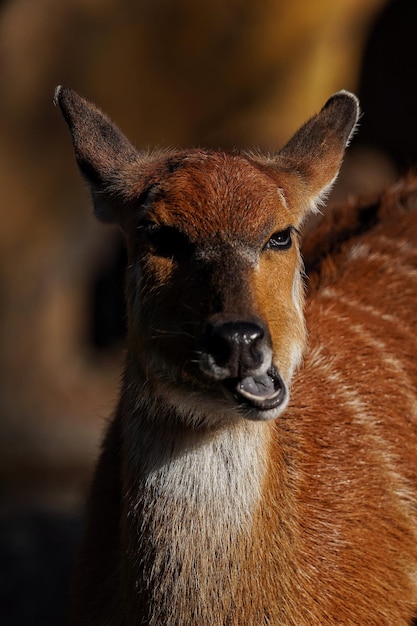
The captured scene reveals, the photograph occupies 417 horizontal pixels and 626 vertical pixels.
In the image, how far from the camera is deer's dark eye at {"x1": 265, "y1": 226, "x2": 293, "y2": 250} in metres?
4.44

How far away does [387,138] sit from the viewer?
43.7 feet

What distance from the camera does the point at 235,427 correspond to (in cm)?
438

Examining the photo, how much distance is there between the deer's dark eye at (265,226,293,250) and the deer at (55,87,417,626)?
0.5 inches

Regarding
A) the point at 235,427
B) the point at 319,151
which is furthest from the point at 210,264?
the point at 319,151

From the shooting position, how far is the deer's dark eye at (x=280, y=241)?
444 centimetres

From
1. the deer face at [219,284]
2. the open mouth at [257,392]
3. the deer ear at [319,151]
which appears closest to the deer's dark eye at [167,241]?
the deer face at [219,284]

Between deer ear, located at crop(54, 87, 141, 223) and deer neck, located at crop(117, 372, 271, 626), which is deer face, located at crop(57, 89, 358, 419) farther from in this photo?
deer neck, located at crop(117, 372, 271, 626)

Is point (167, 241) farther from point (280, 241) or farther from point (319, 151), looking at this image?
point (319, 151)

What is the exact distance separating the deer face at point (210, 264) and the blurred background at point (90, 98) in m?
5.49

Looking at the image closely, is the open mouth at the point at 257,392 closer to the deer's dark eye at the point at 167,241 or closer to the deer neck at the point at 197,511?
the deer neck at the point at 197,511

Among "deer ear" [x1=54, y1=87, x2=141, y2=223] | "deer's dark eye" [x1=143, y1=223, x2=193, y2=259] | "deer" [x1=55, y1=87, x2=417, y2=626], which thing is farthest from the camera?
"deer ear" [x1=54, y1=87, x2=141, y2=223]

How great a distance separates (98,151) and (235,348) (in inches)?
57.7

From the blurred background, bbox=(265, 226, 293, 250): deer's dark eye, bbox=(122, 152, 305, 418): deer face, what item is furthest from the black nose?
the blurred background

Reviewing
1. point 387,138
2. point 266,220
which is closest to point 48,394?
point 387,138
